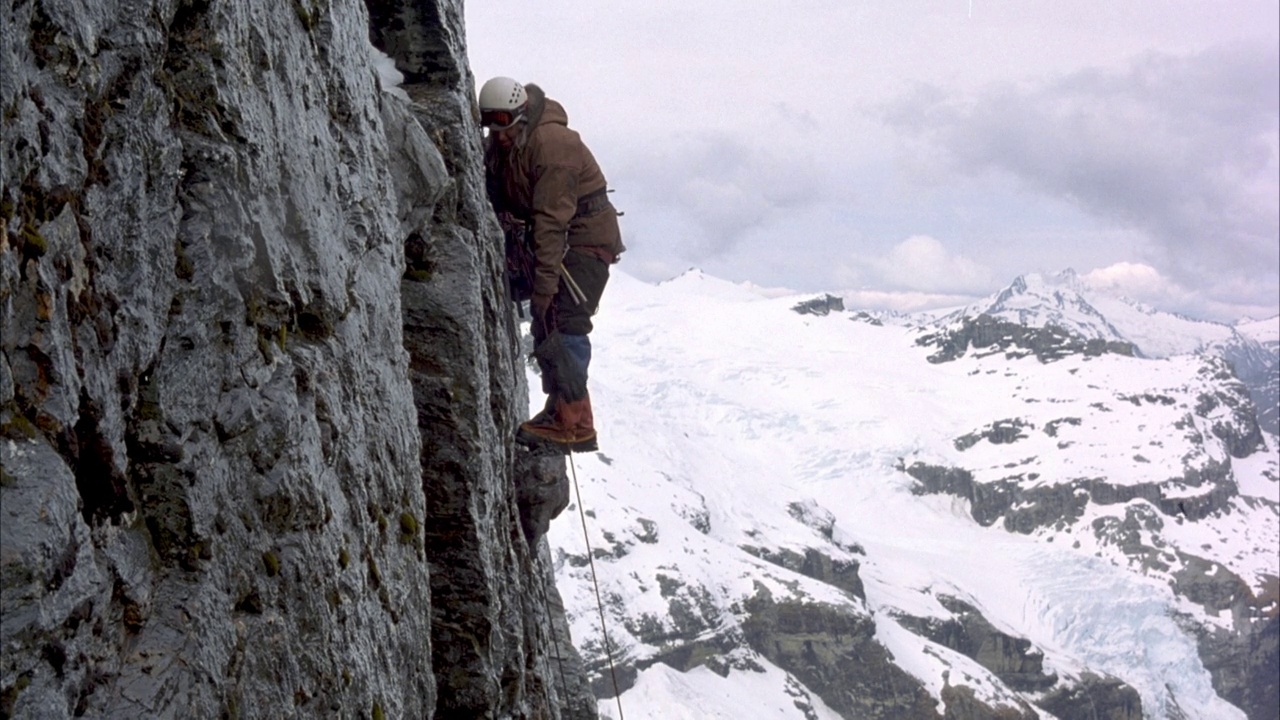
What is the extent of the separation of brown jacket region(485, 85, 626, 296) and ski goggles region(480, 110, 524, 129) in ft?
0.42

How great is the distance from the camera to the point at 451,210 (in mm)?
8938

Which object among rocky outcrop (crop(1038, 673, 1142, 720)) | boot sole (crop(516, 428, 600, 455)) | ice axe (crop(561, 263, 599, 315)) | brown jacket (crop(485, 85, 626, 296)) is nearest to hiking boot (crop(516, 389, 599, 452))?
boot sole (crop(516, 428, 600, 455))

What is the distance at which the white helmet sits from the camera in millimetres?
9859

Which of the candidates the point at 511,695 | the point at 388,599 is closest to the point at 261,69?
the point at 388,599

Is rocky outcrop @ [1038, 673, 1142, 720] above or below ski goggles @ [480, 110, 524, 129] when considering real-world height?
below

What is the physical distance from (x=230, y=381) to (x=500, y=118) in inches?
213

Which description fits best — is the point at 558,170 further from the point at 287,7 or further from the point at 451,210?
the point at 287,7

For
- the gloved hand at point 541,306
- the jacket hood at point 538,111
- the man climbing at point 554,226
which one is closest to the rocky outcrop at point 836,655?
the man climbing at point 554,226

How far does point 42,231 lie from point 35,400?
0.57 m

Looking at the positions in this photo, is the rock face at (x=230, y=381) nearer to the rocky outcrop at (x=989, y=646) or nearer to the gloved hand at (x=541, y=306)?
the gloved hand at (x=541, y=306)

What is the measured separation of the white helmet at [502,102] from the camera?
32.3 ft

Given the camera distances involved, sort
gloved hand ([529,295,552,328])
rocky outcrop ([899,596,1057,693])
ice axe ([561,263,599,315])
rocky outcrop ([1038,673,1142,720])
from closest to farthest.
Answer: gloved hand ([529,295,552,328])
ice axe ([561,263,599,315])
rocky outcrop ([1038,673,1142,720])
rocky outcrop ([899,596,1057,693])

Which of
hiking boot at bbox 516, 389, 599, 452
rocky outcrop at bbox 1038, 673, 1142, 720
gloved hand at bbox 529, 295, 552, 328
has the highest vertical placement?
gloved hand at bbox 529, 295, 552, 328

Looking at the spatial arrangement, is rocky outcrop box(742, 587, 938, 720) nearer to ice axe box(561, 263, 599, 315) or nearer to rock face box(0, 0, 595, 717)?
ice axe box(561, 263, 599, 315)
